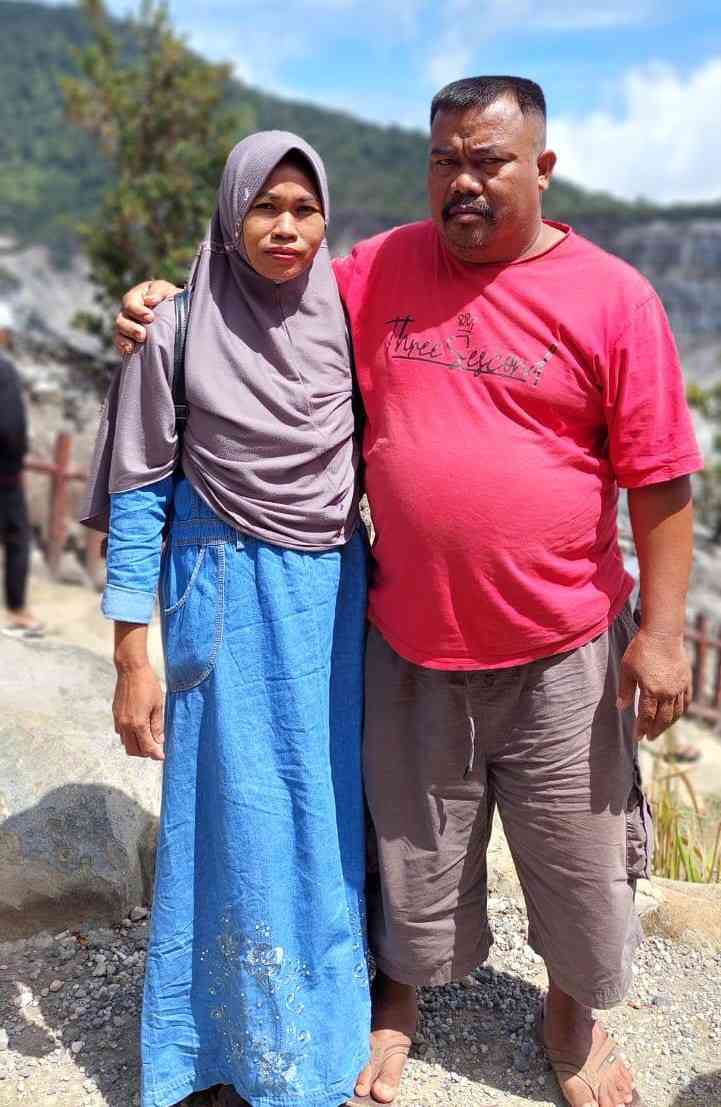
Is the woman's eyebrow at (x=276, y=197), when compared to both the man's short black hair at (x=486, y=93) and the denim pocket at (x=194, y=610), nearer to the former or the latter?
the man's short black hair at (x=486, y=93)

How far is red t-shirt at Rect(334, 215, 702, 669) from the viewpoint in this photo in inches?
70.1

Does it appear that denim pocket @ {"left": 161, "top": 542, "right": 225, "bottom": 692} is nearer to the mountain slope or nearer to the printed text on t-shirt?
the printed text on t-shirt

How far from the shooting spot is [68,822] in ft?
→ 8.21

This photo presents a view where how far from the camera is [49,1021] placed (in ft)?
7.50

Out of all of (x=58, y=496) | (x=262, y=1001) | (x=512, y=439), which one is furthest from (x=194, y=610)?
(x=58, y=496)

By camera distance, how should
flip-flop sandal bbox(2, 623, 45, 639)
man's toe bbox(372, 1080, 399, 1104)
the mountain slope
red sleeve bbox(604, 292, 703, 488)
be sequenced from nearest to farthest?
1. red sleeve bbox(604, 292, 703, 488)
2. man's toe bbox(372, 1080, 399, 1104)
3. flip-flop sandal bbox(2, 623, 45, 639)
4. the mountain slope

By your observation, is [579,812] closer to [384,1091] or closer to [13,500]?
[384,1091]

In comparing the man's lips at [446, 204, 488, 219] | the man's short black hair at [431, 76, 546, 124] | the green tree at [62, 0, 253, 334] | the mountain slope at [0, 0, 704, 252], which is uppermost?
the mountain slope at [0, 0, 704, 252]

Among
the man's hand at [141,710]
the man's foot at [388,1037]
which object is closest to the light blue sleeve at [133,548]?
the man's hand at [141,710]

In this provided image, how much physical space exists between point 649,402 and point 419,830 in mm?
935

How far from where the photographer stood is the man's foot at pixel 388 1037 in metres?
2.12

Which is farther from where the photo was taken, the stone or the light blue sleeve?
the stone

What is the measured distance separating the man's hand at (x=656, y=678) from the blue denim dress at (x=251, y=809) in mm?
513

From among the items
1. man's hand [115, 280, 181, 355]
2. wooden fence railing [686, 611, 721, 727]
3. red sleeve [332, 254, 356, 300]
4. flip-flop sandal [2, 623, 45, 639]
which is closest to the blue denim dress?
man's hand [115, 280, 181, 355]
